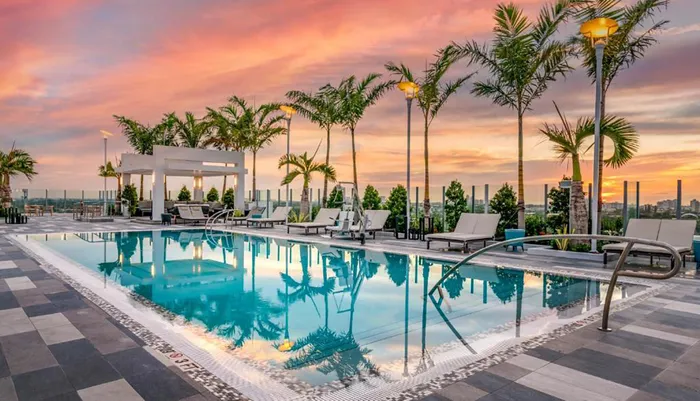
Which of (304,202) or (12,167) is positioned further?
(12,167)

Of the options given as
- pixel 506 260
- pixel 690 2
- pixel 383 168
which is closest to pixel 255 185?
pixel 383 168

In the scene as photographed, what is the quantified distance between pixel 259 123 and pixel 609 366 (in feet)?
75.7

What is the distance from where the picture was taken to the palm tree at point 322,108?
1844 cm

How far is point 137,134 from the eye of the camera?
2894 centimetres

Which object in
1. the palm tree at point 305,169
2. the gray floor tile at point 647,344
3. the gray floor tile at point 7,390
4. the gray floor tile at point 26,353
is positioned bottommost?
the gray floor tile at point 647,344

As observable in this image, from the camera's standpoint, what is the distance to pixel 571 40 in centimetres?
1084

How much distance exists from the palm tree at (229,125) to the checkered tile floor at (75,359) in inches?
784

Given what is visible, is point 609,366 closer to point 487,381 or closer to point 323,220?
point 487,381

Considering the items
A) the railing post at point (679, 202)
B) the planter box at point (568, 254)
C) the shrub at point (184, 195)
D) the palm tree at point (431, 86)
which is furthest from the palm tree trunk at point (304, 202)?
the shrub at point (184, 195)

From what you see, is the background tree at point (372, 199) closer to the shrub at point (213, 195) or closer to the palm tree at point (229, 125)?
the palm tree at point (229, 125)

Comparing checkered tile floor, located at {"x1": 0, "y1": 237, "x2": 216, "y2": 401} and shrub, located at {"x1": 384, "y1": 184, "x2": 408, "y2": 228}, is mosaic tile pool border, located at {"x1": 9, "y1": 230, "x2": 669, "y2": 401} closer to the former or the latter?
checkered tile floor, located at {"x1": 0, "y1": 237, "x2": 216, "y2": 401}

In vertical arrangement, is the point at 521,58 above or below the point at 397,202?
above

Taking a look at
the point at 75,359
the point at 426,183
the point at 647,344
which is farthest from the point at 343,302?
the point at 426,183

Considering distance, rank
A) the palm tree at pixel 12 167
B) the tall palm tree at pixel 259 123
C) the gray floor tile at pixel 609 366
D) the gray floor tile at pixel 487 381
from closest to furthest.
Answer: the gray floor tile at pixel 487 381 < the gray floor tile at pixel 609 366 < the tall palm tree at pixel 259 123 < the palm tree at pixel 12 167
